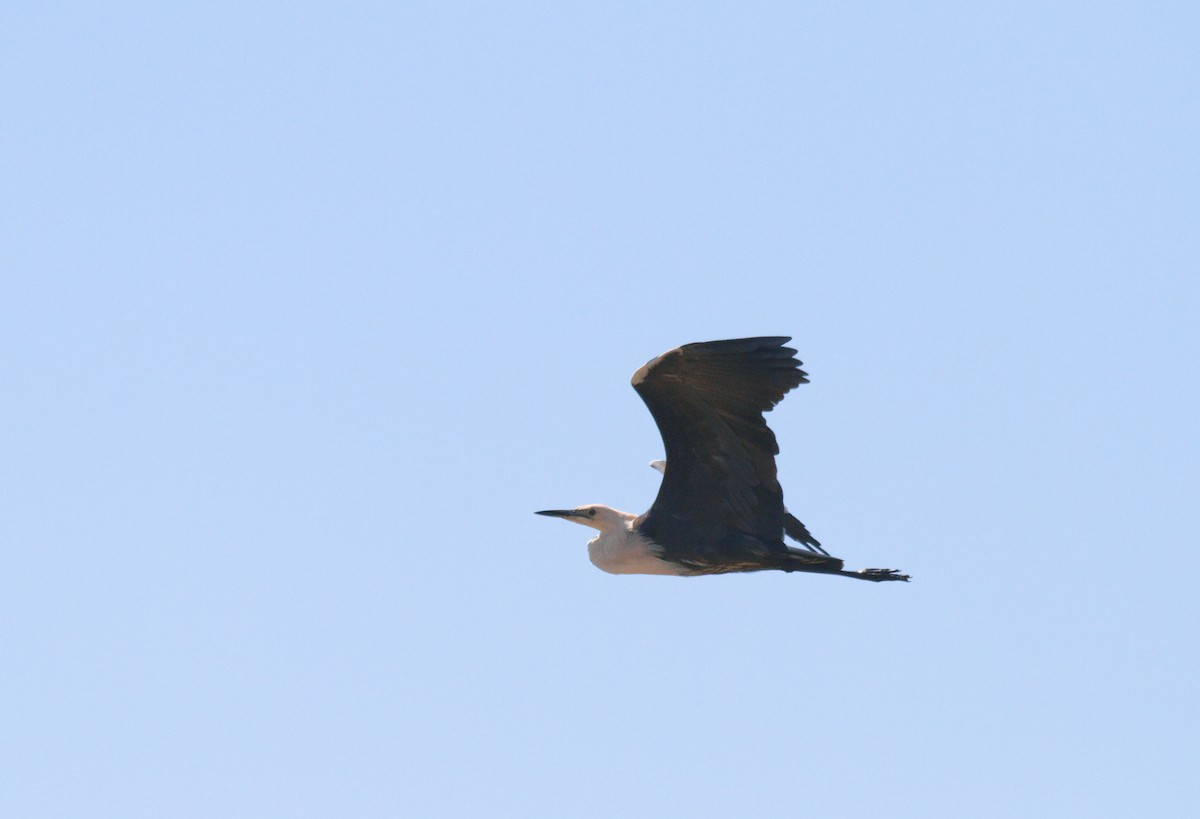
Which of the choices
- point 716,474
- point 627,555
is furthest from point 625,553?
point 716,474

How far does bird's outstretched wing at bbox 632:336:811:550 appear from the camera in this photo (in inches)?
648

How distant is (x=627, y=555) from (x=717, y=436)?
169cm

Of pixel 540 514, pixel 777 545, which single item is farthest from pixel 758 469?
pixel 540 514

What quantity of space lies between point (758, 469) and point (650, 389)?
4.22 ft

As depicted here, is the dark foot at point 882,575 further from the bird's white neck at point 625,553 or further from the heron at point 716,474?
the bird's white neck at point 625,553

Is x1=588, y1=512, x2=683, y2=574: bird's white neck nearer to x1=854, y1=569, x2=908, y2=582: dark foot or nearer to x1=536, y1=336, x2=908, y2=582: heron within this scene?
x1=536, y1=336, x2=908, y2=582: heron

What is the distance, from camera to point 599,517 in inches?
727

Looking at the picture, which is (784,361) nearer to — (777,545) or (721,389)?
(721,389)

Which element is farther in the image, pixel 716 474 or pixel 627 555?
pixel 627 555

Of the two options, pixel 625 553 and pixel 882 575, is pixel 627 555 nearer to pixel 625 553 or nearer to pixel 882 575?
pixel 625 553

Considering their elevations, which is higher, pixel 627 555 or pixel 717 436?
pixel 717 436

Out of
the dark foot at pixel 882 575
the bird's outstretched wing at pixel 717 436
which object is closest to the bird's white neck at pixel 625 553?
the bird's outstretched wing at pixel 717 436

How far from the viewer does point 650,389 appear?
16812 mm

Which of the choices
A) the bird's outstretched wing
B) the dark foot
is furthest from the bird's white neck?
→ the dark foot
